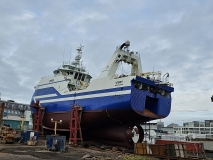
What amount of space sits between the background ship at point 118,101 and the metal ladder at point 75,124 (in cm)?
52

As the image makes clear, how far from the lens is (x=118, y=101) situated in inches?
813

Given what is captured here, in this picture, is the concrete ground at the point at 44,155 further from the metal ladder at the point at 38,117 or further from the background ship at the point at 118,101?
the metal ladder at the point at 38,117

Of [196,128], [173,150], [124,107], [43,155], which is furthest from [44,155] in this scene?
[196,128]

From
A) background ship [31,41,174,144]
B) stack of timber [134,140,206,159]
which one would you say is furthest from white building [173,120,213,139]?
stack of timber [134,140,206,159]

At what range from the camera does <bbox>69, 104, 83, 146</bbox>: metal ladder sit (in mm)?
22953

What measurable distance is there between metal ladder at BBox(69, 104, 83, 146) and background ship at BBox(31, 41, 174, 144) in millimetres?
523

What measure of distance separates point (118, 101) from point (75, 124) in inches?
213

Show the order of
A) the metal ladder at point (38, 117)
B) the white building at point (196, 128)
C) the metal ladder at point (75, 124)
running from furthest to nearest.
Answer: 1. the white building at point (196, 128)
2. the metal ladder at point (38, 117)
3. the metal ladder at point (75, 124)

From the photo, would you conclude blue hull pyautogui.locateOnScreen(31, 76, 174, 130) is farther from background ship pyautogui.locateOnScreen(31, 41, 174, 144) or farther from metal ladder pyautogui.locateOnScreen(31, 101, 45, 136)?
metal ladder pyautogui.locateOnScreen(31, 101, 45, 136)

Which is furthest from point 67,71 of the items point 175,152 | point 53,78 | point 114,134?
point 175,152

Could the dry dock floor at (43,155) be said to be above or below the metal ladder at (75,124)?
below

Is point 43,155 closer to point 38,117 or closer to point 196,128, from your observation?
point 38,117

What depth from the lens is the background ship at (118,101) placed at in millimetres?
20641

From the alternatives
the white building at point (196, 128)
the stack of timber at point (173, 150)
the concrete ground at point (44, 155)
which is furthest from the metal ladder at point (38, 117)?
the white building at point (196, 128)
